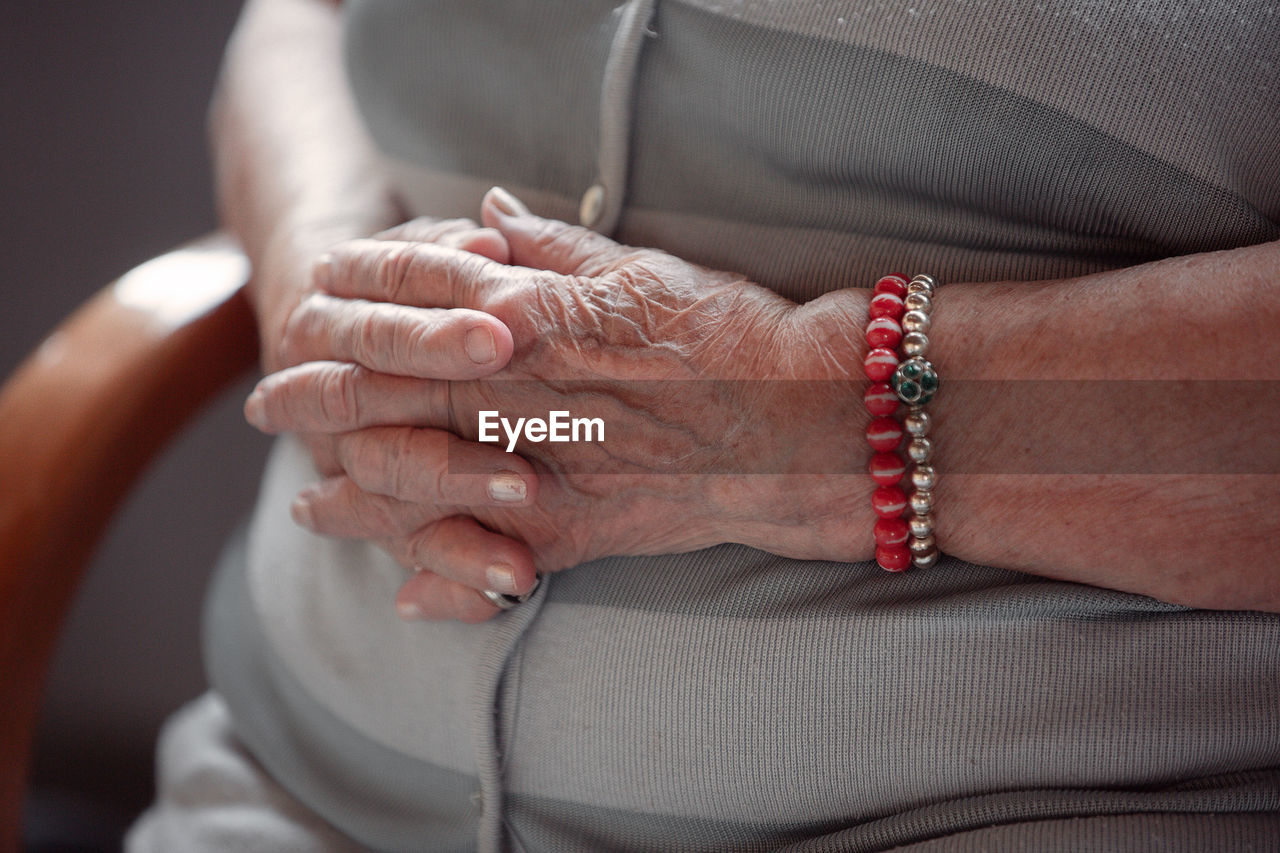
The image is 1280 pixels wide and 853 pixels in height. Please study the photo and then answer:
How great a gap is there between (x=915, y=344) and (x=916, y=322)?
2 cm

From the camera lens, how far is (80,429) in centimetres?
88

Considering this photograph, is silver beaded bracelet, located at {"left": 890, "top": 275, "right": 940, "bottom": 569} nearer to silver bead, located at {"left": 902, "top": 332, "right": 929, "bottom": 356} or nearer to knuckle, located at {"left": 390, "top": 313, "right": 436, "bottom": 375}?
silver bead, located at {"left": 902, "top": 332, "right": 929, "bottom": 356}

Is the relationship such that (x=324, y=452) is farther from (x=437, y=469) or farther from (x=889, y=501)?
(x=889, y=501)

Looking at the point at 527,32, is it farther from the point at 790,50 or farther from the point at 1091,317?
the point at 1091,317

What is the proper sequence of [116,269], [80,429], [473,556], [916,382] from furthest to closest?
[116,269] < [80,429] < [473,556] < [916,382]

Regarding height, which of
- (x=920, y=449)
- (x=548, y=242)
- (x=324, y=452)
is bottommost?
(x=324, y=452)

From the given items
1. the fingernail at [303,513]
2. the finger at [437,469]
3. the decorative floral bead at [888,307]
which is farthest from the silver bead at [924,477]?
the fingernail at [303,513]

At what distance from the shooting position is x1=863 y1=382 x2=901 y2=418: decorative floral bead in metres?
0.58

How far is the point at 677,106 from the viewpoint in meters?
0.72

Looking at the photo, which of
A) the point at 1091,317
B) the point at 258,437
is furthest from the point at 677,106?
the point at 258,437

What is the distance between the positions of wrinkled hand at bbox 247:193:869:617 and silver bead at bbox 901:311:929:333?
0.11 feet

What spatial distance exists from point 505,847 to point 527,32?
2.19ft

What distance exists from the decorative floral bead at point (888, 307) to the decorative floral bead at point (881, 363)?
0.09ft

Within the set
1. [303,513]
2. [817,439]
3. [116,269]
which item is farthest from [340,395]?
[116,269]
